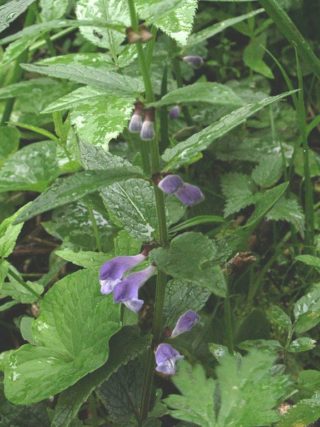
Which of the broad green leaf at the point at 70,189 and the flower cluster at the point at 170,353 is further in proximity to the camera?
the flower cluster at the point at 170,353

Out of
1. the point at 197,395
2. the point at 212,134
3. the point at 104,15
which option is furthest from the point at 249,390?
the point at 104,15

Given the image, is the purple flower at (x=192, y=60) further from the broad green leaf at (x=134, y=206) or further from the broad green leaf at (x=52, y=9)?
the broad green leaf at (x=134, y=206)

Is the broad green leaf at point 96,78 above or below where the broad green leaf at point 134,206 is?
above

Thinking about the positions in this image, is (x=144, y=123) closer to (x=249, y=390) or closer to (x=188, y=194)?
(x=188, y=194)

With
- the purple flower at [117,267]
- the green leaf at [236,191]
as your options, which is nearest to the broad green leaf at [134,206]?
the purple flower at [117,267]

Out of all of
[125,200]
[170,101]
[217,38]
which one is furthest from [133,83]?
[217,38]

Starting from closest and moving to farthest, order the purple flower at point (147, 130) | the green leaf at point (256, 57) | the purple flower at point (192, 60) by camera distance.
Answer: the purple flower at point (147, 130) → the purple flower at point (192, 60) → the green leaf at point (256, 57)

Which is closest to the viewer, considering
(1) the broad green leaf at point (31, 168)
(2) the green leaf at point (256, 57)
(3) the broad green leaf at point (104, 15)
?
(3) the broad green leaf at point (104, 15)
